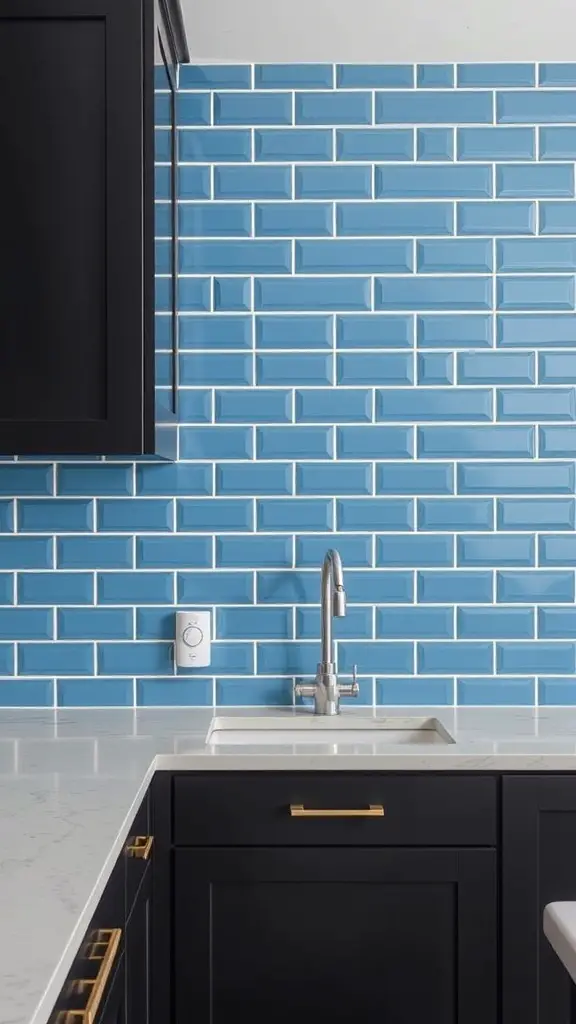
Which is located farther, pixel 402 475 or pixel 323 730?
pixel 402 475

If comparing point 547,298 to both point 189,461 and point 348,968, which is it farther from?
point 348,968

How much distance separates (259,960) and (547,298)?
5.11 ft

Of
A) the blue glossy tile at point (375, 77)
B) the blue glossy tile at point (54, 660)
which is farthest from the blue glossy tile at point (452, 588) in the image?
the blue glossy tile at point (375, 77)

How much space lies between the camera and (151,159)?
6.33 feet

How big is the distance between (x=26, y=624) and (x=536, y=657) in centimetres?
118

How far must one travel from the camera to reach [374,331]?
95.0 inches

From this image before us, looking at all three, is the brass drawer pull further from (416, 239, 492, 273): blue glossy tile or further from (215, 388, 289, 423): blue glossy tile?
(416, 239, 492, 273): blue glossy tile

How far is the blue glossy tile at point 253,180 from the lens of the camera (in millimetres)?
2410

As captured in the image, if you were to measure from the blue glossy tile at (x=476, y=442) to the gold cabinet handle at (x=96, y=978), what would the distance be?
137 centimetres

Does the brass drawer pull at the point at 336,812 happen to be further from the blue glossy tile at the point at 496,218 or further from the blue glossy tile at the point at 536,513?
the blue glossy tile at the point at 496,218

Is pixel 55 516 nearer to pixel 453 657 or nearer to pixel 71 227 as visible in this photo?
pixel 71 227

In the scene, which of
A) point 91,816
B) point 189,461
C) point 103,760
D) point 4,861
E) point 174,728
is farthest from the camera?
point 189,461

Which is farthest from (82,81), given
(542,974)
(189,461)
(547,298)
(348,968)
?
(542,974)

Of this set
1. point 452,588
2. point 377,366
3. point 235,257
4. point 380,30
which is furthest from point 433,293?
point 452,588
